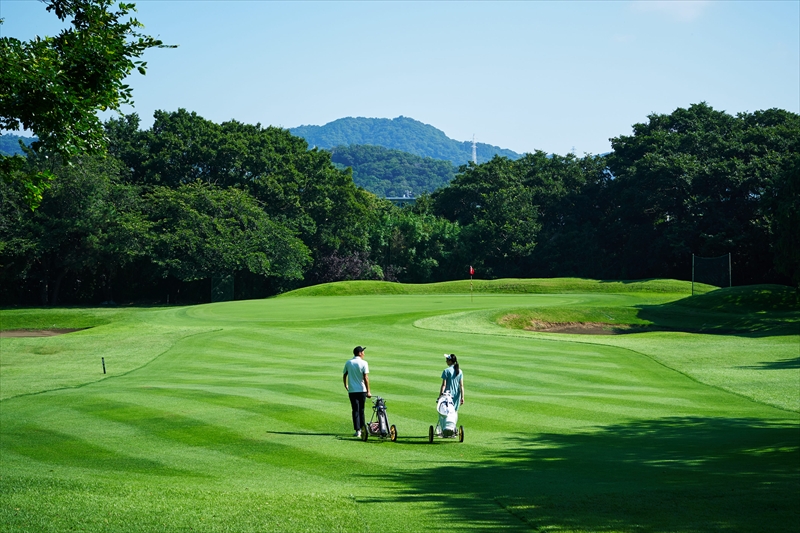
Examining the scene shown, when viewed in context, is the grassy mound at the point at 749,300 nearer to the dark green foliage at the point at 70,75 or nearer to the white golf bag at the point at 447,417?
the white golf bag at the point at 447,417

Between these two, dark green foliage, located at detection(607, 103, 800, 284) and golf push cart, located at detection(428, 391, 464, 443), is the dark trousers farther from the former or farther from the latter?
dark green foliage, located at detection(607, 103, 800, 284)

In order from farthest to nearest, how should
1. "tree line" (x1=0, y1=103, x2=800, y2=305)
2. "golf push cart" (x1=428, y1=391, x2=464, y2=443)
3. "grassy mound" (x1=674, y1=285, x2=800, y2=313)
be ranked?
"tree line" (x1=0, y1=103, x2=800, y2=305) < "grassy mound" (x1=674, y1=285, x2=800, y2=313) < "golf push cart" (x1=428, y1=391, x2=464, y2=443)

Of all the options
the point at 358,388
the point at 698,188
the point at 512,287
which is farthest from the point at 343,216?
the point at 358,388

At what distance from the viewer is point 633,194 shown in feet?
241

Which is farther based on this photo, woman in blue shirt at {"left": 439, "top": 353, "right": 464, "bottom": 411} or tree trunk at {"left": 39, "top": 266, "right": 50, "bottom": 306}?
tree trunk at {"left": 39, "top": 266, "right": 50, "bottom": 306}

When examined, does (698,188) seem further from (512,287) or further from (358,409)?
(358,409)

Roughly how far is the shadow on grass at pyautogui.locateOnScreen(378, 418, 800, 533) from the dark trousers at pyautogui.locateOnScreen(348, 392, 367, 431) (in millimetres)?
2723

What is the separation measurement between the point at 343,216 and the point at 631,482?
213 ft

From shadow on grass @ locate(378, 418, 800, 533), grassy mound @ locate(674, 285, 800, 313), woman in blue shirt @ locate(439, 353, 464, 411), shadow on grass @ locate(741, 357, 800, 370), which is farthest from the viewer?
grassy mound @ locate(674, 285, 800, 313)

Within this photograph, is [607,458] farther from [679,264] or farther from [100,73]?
[679,264]

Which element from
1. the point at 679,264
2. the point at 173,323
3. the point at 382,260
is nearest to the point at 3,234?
the point at 173,323

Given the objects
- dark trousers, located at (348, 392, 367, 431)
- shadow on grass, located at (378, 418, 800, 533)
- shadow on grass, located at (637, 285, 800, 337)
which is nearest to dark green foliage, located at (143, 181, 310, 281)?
shadow on grass, located at (637, 285, 800, 337)

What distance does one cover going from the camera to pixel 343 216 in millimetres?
76188

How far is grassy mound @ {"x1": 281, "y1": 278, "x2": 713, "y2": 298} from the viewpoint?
6162cm
